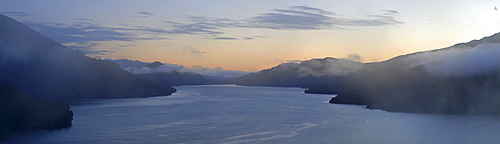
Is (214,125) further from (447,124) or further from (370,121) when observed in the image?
(447,124)

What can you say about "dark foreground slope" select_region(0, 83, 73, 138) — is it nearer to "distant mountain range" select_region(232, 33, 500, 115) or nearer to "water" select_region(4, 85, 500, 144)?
"water" select_region(4, 85, 500, 144)

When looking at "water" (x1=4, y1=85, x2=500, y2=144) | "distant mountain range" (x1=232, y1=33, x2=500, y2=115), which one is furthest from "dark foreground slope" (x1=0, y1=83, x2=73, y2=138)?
"distant mountain range" (x1=232, y1=33, x2=500, y2=115)

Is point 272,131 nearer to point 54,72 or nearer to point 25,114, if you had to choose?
point 25,114

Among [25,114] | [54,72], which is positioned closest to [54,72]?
[54,72]

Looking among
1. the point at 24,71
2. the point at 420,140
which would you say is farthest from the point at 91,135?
the point at 24,71

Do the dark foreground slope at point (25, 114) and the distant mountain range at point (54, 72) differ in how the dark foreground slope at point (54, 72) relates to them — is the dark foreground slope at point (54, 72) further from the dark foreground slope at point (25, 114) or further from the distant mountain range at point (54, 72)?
the dark foreground slope at point (25, 114)

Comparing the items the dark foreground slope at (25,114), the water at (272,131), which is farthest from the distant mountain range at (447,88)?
the dark foreground slope at (25,114)
